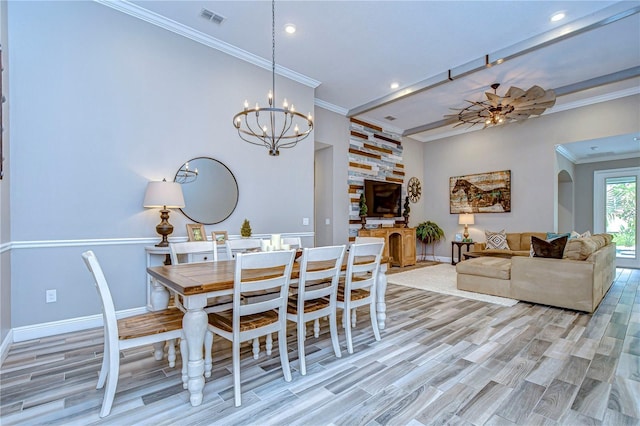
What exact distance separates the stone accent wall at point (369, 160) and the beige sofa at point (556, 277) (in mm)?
2722

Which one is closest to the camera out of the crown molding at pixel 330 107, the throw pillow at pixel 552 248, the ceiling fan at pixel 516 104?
the throw pillow at pixel 552 248

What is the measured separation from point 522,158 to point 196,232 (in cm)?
660

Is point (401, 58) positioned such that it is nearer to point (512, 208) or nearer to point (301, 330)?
point (301, 330)

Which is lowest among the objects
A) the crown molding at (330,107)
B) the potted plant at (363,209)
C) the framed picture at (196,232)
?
the framed picture at (196,232)

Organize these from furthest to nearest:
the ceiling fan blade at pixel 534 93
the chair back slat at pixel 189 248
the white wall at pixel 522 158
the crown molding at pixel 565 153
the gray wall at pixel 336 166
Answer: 1. the crown molding at pixel 565 153
2. the gray wall at pixel 336 166
3. the white wall at pixel 522 158
4. the ceiling fan blade at pixel 534 93
5. the chair back slat at pixel 189 248

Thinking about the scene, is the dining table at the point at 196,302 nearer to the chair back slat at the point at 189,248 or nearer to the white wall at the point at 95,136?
the chair back slat at the point at 189,248

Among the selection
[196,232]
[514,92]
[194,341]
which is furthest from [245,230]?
[514,92]

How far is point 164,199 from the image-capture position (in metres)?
3.17

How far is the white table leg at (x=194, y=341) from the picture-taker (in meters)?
1.76

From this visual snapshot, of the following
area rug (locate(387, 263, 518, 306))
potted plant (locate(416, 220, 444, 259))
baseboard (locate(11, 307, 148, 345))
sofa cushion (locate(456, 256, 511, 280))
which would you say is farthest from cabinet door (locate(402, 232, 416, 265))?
baseboard (locate(11, 307, 148, 345))

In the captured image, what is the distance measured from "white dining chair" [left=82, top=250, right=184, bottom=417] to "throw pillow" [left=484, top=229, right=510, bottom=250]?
6.30m

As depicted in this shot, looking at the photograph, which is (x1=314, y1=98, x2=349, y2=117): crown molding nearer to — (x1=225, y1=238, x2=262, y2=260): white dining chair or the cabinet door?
the cabinet door

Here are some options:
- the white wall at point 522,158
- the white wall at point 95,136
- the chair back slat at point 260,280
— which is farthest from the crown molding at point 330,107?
the chair back slat at point 260,280

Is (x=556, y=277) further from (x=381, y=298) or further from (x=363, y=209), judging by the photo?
(x=363, y=209)
